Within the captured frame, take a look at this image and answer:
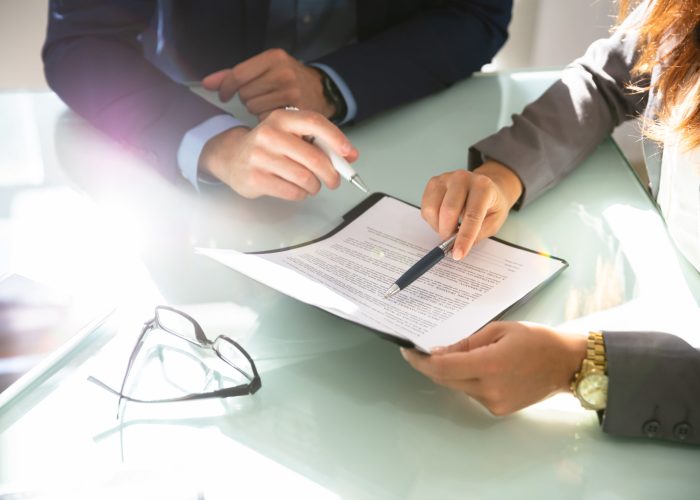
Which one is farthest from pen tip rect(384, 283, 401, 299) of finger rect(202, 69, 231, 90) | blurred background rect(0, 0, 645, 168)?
blurred background rect(0, 0, 645, 168)

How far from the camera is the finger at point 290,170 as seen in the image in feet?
3.26

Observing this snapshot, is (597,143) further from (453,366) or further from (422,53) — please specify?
(453,366)

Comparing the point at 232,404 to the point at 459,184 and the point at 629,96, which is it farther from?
the point at 629,96

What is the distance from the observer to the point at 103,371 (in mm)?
764

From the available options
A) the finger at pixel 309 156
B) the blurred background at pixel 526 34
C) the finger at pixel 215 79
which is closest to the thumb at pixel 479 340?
the finger at pixel 309 156

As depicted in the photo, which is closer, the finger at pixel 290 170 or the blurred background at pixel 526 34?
the finger at pixel 290 170

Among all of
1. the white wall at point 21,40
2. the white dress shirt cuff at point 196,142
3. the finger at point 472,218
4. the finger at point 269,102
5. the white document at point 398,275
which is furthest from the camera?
the white wall at point 21,40

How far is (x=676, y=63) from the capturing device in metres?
0.91

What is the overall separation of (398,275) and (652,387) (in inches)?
12.0

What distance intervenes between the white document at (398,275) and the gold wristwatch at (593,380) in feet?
0.36

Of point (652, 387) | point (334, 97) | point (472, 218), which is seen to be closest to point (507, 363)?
point (652, 387)

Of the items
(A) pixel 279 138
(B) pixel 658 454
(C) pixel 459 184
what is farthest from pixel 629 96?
(B) pixel 658 454

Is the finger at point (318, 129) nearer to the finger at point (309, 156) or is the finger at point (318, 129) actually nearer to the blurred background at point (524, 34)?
the finger at point (309, 156)

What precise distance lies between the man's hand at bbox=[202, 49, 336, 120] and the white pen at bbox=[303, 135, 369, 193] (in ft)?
0.83
